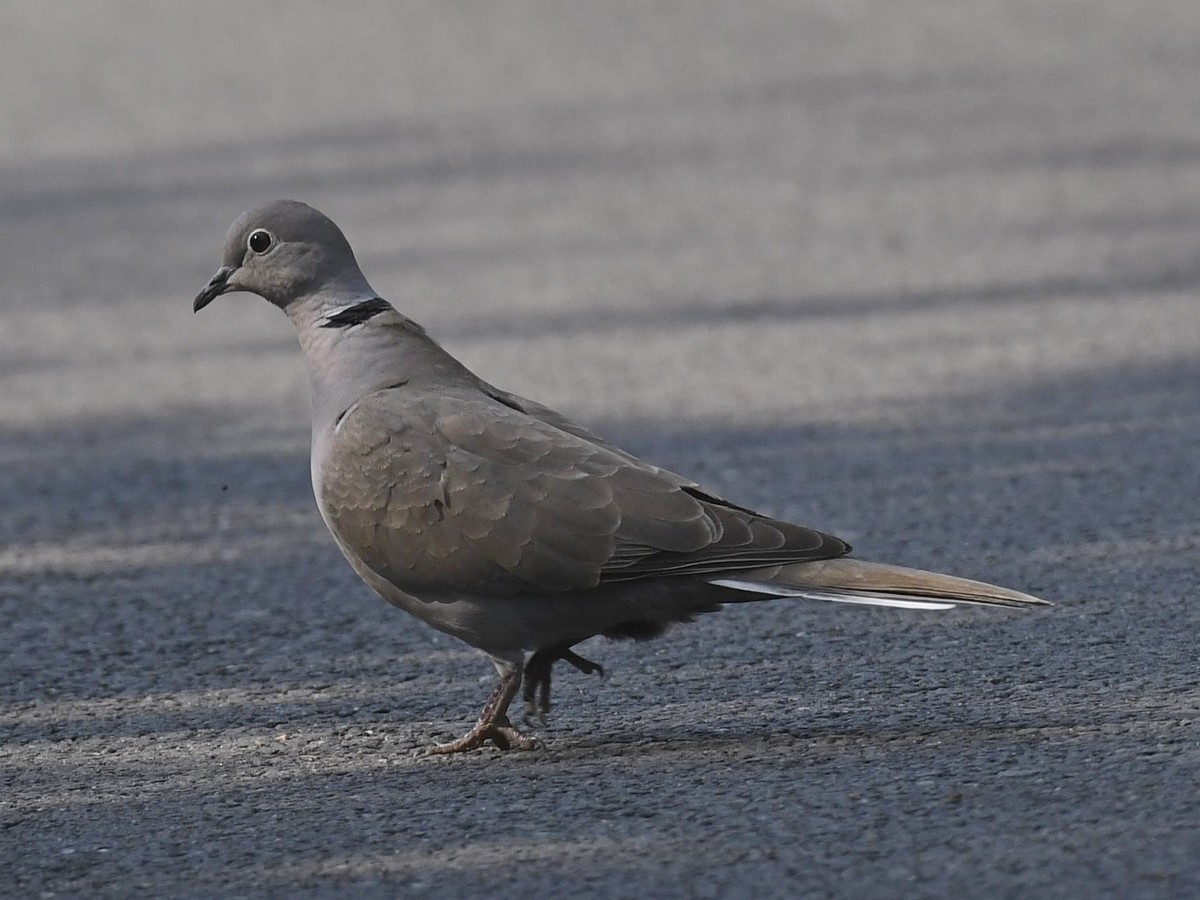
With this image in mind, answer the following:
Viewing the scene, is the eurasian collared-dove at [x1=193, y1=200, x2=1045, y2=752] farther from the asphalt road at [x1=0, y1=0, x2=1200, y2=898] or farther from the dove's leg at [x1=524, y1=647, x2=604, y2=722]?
the asphalt road at [x1=0, y1=0, x2=1200, y2=898]

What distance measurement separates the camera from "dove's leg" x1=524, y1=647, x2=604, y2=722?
15.4 feet

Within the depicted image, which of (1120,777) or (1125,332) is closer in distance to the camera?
(1120,777)

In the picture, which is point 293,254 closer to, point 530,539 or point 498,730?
point 530,539

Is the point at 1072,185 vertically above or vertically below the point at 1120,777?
above

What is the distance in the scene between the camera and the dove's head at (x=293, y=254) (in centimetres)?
515

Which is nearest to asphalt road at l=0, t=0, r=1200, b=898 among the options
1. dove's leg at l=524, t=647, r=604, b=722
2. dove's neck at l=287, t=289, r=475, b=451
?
dove's leg at l=524, t=647, r=604, b=722

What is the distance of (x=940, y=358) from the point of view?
8195 mm

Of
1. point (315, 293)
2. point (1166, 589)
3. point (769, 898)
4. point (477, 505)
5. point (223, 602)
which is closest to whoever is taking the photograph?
point (769, 898)

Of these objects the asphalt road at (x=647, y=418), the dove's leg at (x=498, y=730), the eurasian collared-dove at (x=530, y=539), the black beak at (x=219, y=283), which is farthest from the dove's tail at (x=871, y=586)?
the black beak at (x=219, y=283)

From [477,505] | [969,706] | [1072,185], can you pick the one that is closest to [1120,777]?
[969,706]

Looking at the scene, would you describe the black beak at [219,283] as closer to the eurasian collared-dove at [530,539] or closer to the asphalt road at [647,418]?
the eurasian collared-dove at [530,539]

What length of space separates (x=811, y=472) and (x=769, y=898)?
136 inches

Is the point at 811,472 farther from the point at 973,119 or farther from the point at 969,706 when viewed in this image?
the point at 973,119

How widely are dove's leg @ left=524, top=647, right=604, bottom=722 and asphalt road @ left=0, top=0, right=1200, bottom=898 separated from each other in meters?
0.15
